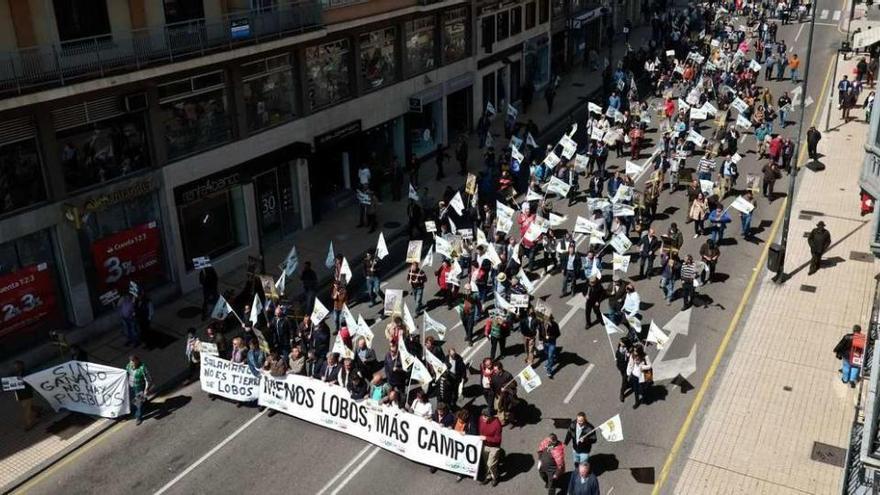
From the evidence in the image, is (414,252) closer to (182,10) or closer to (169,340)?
(169,340)

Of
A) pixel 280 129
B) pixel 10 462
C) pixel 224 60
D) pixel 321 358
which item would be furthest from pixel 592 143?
pixel 10 462

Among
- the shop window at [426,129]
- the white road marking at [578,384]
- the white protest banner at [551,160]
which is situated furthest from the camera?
the shop window at [426,129]

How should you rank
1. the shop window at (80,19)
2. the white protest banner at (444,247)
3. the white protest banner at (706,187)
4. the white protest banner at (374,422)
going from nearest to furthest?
the white protest banner at (374,422) < the shop window at (80,19) < the white protest banner at (444,247) < the white protest banner at (706,187)

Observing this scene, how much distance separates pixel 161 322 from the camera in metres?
24.4

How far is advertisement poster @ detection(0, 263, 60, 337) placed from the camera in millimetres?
21234

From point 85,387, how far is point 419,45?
22.9m

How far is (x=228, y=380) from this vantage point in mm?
19812

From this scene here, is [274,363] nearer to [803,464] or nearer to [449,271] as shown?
[449,271]

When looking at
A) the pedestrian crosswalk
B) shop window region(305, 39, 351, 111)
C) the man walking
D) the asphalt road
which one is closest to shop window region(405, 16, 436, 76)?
shop window region(305, 39, 351, 111)

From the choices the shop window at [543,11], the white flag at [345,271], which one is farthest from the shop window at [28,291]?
the shop window at [543,11]

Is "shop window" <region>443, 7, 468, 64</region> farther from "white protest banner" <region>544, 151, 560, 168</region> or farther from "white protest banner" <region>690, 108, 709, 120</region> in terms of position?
"white protest banner" <region>690, 108, 709, 120</region>

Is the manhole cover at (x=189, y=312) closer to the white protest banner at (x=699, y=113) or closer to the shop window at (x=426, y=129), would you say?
the shop window at (x=426, y=129)

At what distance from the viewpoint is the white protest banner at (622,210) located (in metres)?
26.5

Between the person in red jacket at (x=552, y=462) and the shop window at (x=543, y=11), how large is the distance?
39271 millimetres
